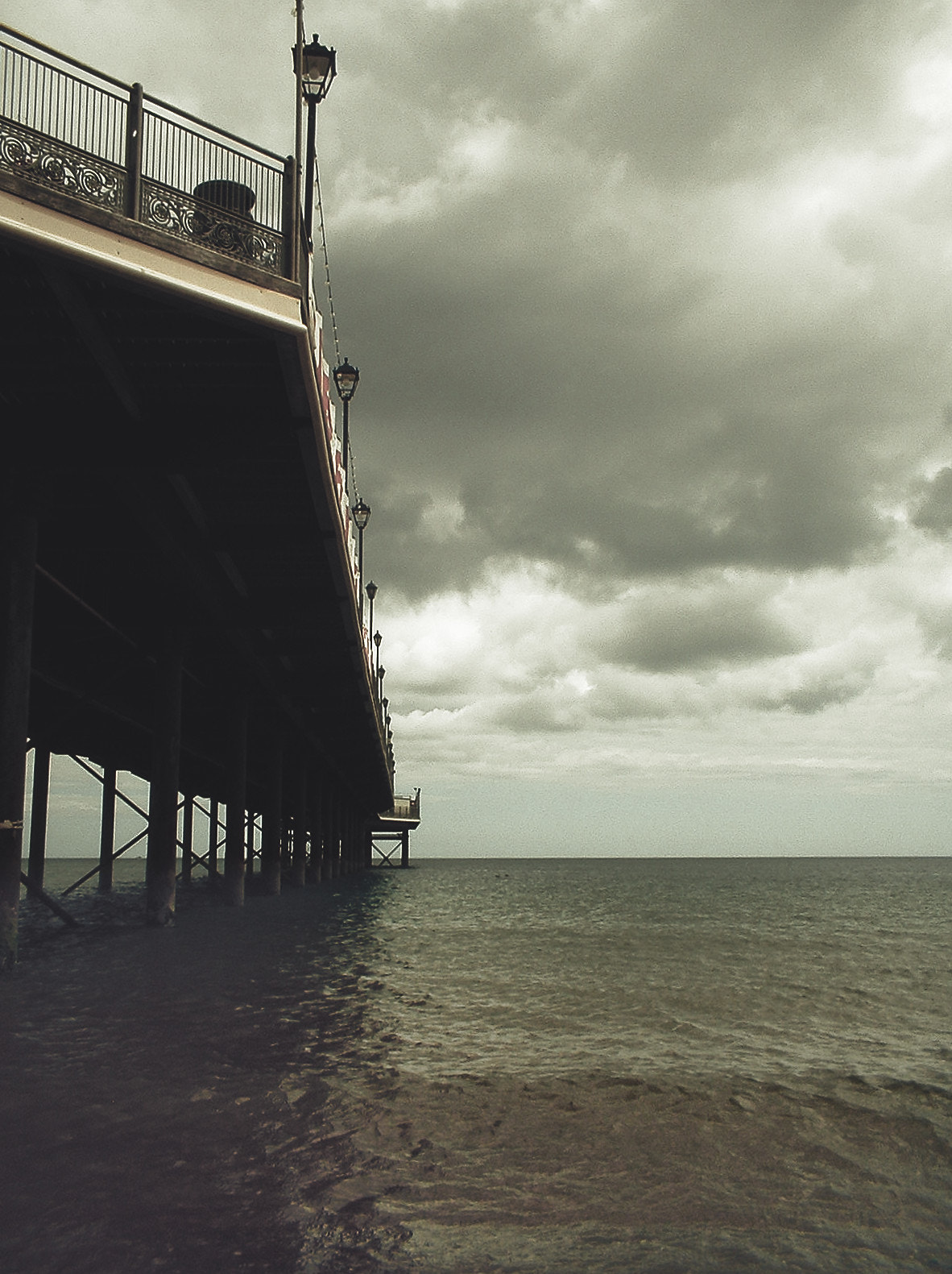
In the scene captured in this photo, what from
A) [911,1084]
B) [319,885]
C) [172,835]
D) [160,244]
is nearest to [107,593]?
[172,835]

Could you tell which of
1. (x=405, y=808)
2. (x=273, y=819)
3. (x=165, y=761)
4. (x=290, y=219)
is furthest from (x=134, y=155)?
(x=405, y=808)

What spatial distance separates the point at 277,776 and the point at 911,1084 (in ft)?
98.6

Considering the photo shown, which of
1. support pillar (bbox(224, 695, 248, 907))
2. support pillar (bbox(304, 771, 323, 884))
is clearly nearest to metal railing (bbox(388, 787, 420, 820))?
support pillar (bbox(304, 771, 323, 884))

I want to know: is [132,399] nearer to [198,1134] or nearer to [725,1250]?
[198,1134]

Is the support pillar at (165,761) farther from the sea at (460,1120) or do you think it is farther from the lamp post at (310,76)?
the lamp post at (310,76)

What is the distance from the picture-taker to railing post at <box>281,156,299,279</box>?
32.1 ft

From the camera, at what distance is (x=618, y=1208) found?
18.3 ft

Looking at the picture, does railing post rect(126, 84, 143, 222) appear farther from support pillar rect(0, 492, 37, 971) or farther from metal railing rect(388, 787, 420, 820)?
metal railing rect(388, 787, 420, 820)

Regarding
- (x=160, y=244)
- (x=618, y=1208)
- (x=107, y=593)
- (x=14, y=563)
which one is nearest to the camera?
(x=618, y=1208)

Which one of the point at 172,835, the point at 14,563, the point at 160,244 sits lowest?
the point at 172,835

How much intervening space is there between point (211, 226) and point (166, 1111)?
7.88 meters

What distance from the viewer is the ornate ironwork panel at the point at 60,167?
332 inches

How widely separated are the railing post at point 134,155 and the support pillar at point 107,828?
34715 millimetres

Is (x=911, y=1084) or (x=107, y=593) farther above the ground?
(x=107, y=593)
